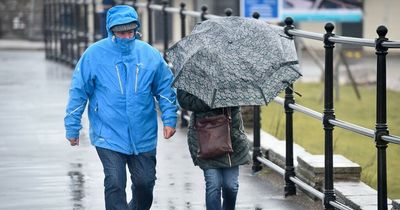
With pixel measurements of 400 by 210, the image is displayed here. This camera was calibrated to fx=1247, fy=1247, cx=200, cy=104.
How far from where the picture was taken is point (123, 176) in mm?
8211

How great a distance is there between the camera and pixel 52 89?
19.9 m

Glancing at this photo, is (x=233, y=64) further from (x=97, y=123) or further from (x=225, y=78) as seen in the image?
(x=97, y=123)

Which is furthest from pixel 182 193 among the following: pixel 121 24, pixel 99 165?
pixel 121 24

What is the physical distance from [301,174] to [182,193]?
3.25 ft

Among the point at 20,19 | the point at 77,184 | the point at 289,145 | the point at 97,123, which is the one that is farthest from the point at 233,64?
the point at 20,19

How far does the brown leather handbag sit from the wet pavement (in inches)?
59.9

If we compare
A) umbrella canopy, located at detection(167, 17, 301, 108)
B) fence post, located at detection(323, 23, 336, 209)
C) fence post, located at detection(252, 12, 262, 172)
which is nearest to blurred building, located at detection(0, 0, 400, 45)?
fence post, located at detection(252, 12, 262, 172)

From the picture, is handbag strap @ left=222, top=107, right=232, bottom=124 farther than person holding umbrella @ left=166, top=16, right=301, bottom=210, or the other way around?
handbag strap @ left=222, top=107, right=232, bottom=124

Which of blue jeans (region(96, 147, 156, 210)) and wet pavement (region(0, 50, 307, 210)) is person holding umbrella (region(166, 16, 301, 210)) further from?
wet pavement (region(0, 50, 307, 210))

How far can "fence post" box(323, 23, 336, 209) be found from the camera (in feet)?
28.8

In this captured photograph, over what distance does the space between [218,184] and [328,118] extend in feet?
Result: 3.37

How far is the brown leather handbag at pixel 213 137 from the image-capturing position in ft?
26.8

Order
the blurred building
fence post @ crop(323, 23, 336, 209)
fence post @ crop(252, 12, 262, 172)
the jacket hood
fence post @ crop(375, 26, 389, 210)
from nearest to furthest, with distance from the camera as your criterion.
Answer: fence post @ crop(375, 26, 389, 210), the jacket hood, fence post @ crop(323, 23, 336, 209), fence post @ crop(252, 12, 262, 172), the blurred building

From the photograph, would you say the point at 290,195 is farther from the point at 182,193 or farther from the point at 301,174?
the point at 182,193
